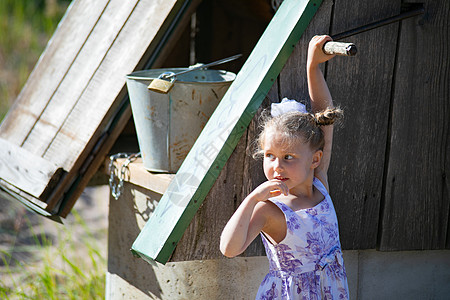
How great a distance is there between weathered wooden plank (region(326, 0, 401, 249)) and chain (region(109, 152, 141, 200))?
4.34 feet

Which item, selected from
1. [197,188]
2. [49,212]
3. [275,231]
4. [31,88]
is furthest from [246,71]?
[31,88]

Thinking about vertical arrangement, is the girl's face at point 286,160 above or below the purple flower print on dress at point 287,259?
above

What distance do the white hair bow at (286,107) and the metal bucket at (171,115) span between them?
81cm

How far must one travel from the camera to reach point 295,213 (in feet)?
8.56

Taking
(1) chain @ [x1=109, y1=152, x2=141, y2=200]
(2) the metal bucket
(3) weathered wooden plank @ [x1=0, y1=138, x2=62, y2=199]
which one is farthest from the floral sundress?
(3) weathered wooden plank @ [x1=0, y1=138, x2=62, y2=199]

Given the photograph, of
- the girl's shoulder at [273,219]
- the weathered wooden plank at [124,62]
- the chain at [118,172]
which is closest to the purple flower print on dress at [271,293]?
the girl's shoulder at [273,219]

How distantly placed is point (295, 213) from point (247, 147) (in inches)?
15.9

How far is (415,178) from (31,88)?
2.61m

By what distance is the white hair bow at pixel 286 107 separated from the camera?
2.70m

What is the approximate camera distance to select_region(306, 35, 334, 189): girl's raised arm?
108 inches

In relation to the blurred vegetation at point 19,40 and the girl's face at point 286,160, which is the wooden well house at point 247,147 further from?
the blurred vegetation at point 19,40

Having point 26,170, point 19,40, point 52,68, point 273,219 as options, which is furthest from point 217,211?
point 19,40

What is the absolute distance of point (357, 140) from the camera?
3.12 meters

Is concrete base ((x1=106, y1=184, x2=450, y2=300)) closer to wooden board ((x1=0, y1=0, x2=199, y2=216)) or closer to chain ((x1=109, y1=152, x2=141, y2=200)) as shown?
chain ((x1=109, y1=152, x2=141, y2=200))
